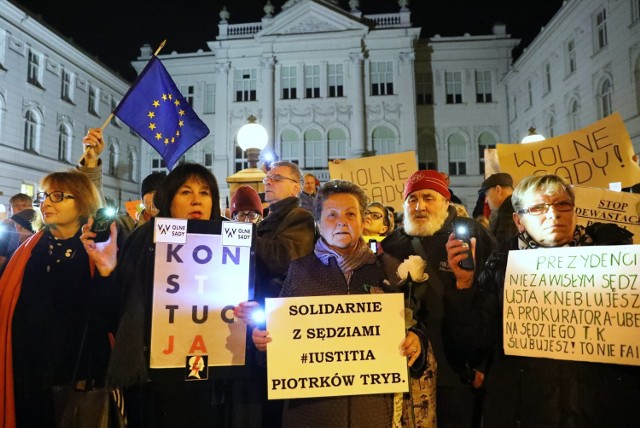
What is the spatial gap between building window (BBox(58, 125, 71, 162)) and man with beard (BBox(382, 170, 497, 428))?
27774 millimetres

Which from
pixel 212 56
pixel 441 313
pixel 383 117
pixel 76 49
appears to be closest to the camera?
pixel 441 313

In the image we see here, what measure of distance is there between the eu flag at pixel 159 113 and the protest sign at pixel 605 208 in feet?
12.1

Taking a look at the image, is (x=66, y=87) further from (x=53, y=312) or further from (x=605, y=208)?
(x=605, y=208)

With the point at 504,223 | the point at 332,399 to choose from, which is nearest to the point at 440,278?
the point at 332,399

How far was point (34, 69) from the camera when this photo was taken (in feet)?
80.2

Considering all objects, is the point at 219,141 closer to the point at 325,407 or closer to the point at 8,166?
the point at 8,166

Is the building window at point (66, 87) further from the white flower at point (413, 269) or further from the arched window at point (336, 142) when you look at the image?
the white flower at point (413, 269)

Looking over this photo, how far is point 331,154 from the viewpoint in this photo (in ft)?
99.7

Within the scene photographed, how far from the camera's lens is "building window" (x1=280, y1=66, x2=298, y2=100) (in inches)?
1198

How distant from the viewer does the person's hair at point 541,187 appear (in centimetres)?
249

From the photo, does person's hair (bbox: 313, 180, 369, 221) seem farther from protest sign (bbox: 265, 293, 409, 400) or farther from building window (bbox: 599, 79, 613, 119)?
building window (bbox: 599, 79, 613, 119)

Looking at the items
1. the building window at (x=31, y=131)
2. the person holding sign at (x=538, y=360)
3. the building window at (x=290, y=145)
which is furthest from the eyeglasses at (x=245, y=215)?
the building window at (x=290, y=145)

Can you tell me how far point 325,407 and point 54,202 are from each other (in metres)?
2.08

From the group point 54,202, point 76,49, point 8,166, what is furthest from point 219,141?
point 54,202
